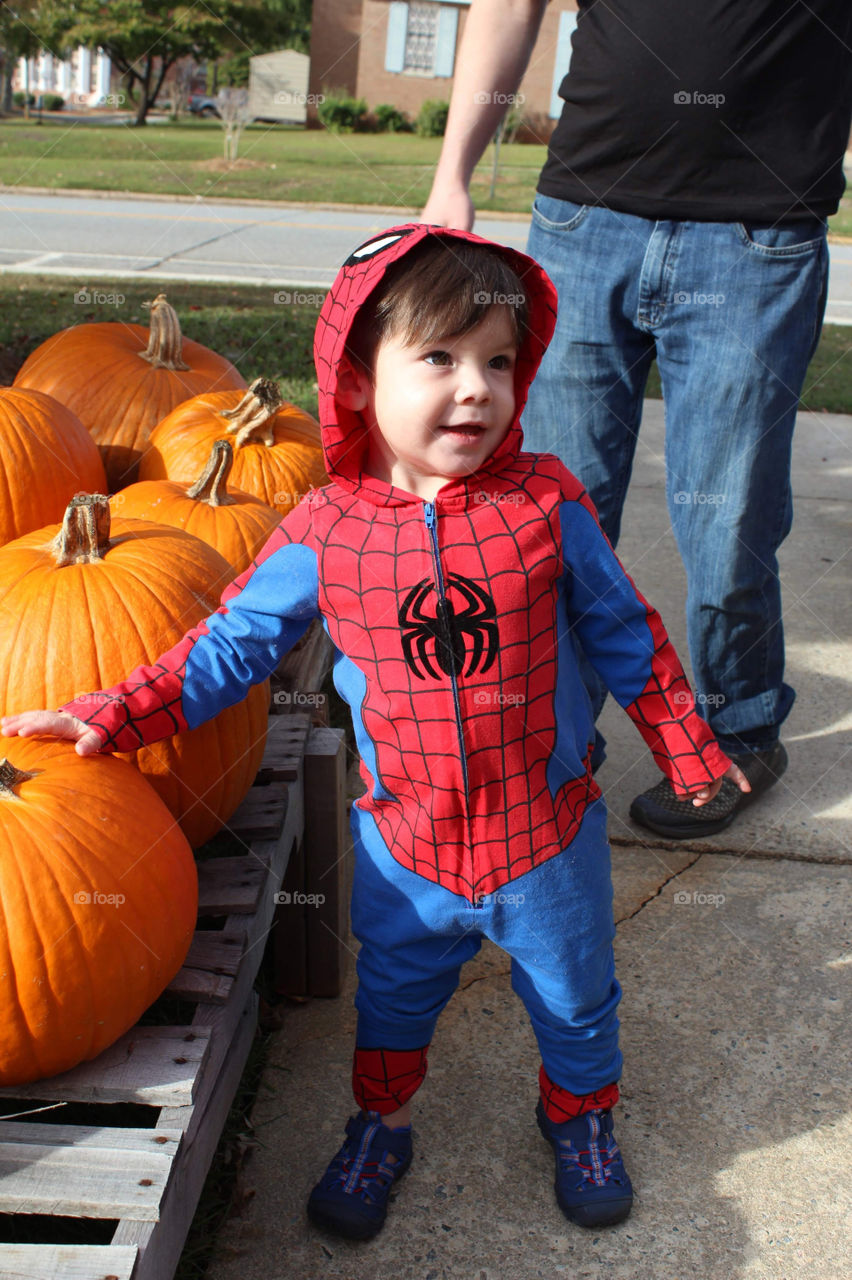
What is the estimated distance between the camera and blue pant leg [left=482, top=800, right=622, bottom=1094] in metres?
1.84

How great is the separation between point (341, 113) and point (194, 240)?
21.6 metres

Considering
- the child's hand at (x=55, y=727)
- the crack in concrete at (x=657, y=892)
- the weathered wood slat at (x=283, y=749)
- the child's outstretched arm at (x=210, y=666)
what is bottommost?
the crack in concrete at (x=657, y=892)

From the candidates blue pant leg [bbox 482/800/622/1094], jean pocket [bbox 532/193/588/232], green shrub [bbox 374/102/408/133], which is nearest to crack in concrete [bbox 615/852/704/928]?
blue pant leg [bbox 482/800/622/1094]

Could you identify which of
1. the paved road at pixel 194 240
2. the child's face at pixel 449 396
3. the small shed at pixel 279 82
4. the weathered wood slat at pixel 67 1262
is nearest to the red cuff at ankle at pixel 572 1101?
the weathered wood slat at pixel 67 1262

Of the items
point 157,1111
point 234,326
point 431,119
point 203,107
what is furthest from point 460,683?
point 203,107

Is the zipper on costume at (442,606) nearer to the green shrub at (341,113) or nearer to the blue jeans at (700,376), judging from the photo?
the blue jeans at (700,376)

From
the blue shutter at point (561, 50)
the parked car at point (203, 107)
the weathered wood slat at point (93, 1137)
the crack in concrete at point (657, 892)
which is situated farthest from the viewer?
the parked car at point (203, 107)

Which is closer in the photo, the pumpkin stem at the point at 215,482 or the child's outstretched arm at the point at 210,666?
the child's outstretched arm at the point at 210,666

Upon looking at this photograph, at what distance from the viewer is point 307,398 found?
6.17 meters

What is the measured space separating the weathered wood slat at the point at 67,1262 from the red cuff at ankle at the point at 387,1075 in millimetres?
636

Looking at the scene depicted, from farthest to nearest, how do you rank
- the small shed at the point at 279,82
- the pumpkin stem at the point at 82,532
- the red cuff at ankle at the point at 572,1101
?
1. the small shed at the point at 279,82
2. the pumpkin stem at the point at 82,532
3. the red cuff at ankle at the point at 572,1101

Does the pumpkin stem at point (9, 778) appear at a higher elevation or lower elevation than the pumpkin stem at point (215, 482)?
lower

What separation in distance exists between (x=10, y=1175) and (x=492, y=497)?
118 centimetres

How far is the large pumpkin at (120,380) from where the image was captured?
134 inches
